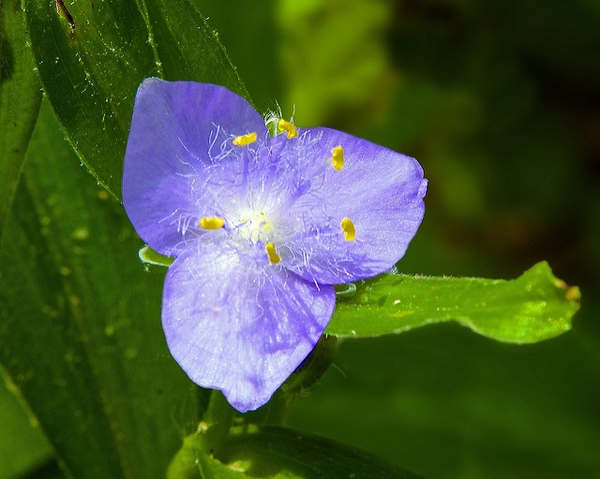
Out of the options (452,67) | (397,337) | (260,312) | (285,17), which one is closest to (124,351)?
(260,312)

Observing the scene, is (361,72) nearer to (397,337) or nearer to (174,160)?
(397,337)

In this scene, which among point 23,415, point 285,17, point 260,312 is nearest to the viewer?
point 260,312

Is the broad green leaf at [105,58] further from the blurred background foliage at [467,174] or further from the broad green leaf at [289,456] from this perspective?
the blurred background foliage at [467,174]

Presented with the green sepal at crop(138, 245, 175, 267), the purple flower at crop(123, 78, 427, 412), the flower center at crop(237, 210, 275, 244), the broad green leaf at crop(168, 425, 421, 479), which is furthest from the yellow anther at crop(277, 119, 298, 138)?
the broad green leaf at crop(168, 425, 421, 479)

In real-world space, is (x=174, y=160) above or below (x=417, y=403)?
above

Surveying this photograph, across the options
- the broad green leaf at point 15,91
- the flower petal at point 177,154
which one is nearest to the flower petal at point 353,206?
the flower petal at point 177,154

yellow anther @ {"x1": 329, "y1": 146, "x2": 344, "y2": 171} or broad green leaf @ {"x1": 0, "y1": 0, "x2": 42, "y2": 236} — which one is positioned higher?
broad green leaf @ {"x1": 0, "y1": 0, "x2": 42, "y2": 236}

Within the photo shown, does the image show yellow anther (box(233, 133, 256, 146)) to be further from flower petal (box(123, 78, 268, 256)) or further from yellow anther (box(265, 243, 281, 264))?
yellow anther (box(265, 243, 281, 264))
